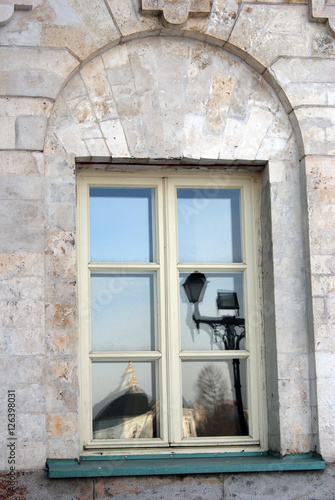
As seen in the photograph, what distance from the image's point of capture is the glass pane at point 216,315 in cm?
493

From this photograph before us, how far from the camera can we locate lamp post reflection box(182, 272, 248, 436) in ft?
16.2

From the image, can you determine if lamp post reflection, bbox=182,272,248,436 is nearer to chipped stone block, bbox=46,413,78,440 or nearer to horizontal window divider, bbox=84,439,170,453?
horizontal window divider, bbox=84,439,170,453

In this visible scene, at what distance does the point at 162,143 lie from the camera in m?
4.87

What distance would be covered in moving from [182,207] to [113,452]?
1.66 meters

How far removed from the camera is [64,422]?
14.8 ft

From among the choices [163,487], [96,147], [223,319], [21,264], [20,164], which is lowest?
[163,487]

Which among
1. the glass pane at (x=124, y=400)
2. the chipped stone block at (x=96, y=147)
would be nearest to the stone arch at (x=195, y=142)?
the chipped stone block at (x=96, y=147)

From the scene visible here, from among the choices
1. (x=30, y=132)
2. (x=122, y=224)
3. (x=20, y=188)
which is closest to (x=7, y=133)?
(x=30, y=132)

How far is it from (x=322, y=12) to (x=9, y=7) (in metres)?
2.06

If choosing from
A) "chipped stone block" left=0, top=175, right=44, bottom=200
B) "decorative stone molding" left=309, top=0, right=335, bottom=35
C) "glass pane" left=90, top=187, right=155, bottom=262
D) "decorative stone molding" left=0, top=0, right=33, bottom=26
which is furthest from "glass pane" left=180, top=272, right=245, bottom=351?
"decorative stone molding" left=0, top=0, right=33, bottom=26

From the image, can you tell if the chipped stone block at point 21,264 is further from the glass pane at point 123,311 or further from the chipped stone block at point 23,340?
the glass pane at point 123,311

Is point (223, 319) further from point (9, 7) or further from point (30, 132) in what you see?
point (9, 7)

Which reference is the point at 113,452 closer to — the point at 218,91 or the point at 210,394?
the point at 210,394

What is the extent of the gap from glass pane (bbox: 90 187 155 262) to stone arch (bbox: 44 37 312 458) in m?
0.28
